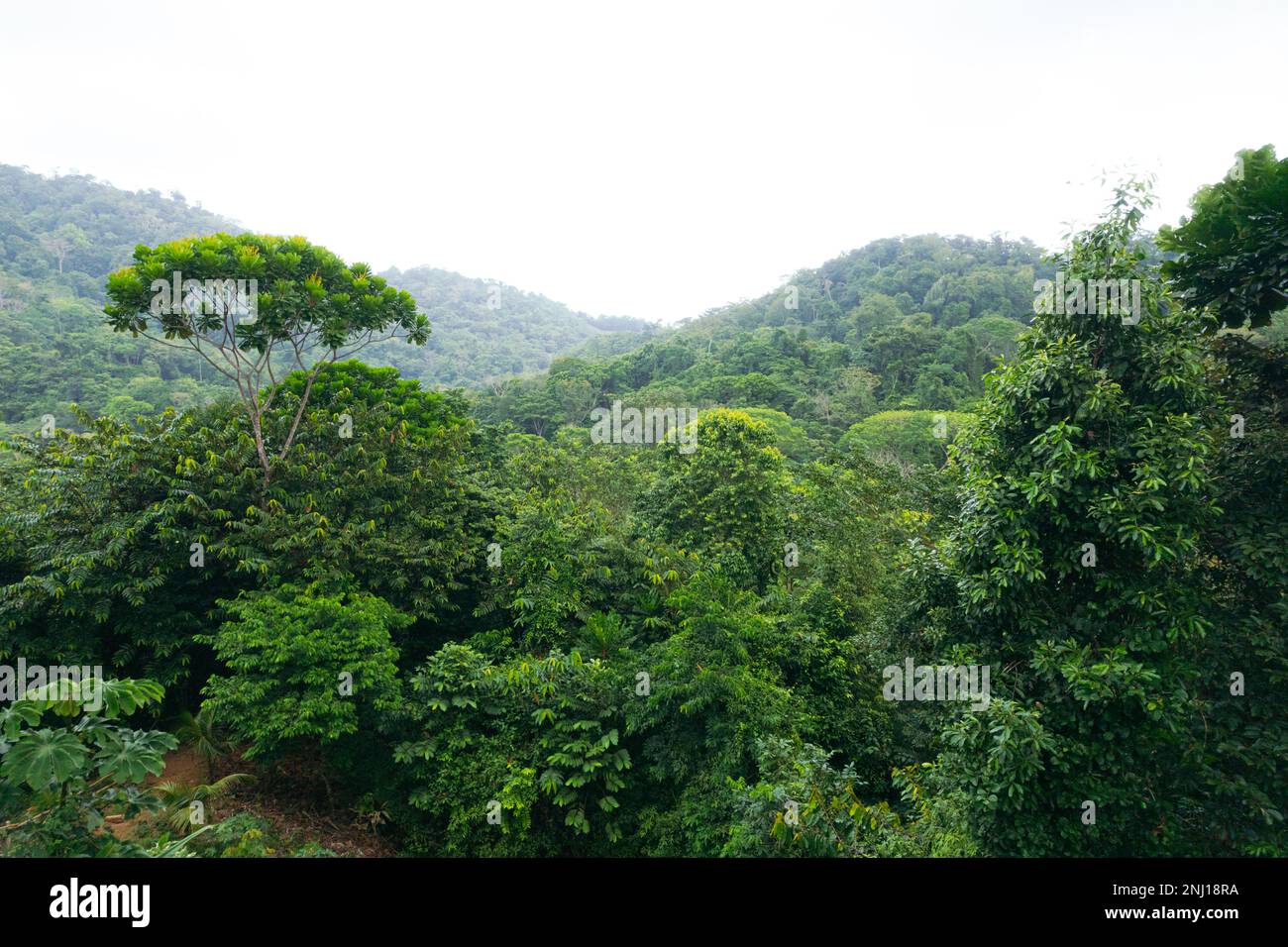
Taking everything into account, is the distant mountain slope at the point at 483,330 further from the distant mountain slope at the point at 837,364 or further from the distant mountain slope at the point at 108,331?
the distant mountain slope at the point at 837,364

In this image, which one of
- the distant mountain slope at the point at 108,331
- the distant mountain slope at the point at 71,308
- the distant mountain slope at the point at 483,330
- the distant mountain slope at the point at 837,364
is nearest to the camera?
the distant mountain slope at the point at 71,308

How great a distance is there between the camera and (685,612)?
30.0 feet

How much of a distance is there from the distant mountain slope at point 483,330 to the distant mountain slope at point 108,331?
0.32 metres

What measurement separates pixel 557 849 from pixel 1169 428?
8030 millimetres

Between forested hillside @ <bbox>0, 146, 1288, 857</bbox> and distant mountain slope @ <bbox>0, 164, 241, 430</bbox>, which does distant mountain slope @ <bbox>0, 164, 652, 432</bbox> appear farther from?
forested hillside @ <bbox>0, 146, 1288, 857</bbox>

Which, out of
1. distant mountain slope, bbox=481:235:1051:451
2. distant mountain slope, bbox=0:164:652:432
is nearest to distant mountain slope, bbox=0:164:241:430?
distant mountain slope, bbox=0:164:652:432

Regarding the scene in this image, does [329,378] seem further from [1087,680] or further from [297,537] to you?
[1087,680]

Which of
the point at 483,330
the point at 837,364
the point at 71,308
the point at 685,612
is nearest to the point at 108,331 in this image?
the point at 71,308

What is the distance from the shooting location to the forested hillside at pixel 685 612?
5.46 meters

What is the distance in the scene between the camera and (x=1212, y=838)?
5.64 meters

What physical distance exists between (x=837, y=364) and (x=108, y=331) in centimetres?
5260

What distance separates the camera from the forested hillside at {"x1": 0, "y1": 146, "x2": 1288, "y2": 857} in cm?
546

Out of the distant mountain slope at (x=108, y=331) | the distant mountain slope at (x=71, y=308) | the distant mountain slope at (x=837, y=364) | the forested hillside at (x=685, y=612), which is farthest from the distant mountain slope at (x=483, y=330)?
the forested hillside at (x=685, y=612)
